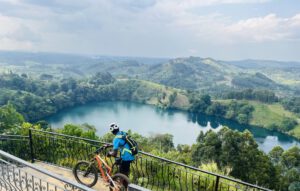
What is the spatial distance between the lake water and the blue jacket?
179ft

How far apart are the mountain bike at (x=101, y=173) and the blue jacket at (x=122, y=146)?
40 cm

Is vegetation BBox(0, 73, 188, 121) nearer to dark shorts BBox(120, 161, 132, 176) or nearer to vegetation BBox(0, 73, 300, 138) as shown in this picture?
vegetation BBox(0, 73, 300, 138)

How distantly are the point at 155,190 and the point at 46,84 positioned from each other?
105156 millimetres

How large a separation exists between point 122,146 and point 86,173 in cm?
163

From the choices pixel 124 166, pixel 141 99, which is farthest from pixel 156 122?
pixel 124 166

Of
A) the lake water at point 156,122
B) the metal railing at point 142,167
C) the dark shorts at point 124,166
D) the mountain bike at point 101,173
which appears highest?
the dark shorts at point 124,166

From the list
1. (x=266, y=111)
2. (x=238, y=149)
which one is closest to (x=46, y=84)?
(x=266, y=111)

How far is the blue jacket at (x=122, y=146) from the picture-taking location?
5.75m

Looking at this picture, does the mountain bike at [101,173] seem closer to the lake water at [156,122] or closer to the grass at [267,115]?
the lake water at [156,122]

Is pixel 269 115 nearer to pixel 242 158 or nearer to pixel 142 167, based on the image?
pixel 242 158

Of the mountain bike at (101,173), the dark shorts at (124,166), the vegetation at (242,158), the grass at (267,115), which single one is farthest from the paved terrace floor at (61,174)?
the grass at (267,115)

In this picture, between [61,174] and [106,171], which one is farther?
[61,174]

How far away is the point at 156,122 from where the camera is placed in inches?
3056

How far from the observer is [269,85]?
197250 mm
